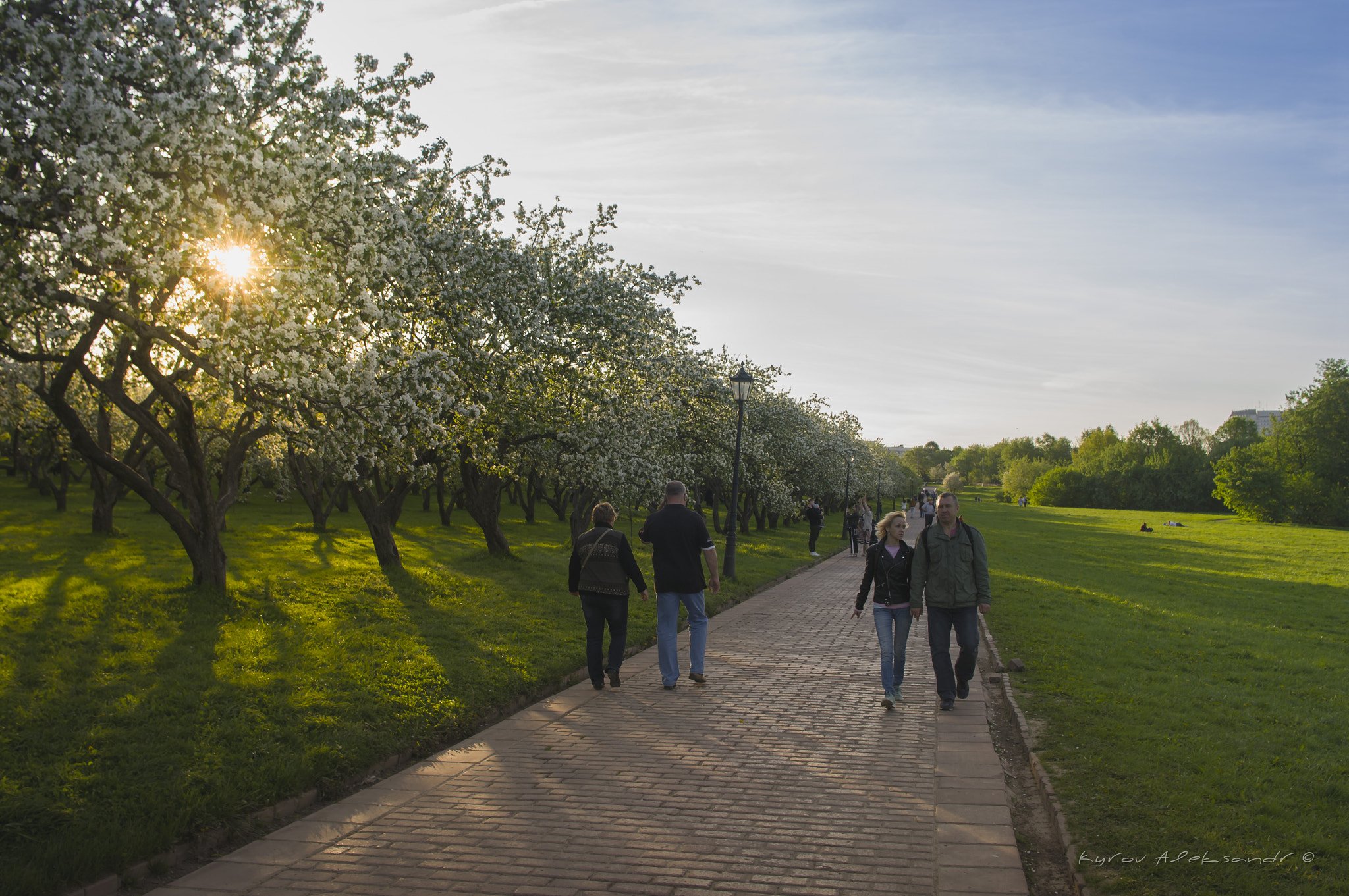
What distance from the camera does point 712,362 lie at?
103 ft

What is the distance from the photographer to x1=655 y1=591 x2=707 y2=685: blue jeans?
29.3 ft

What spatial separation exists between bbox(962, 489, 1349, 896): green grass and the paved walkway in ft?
2.15

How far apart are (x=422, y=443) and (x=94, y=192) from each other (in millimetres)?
4698

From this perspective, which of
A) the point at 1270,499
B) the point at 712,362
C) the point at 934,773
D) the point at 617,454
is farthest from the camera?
the point at 1270,499

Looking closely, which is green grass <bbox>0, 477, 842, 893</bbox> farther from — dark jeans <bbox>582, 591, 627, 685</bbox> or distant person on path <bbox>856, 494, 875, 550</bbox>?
distant person on path <bbox>856, 494, 875, 550</bbox>

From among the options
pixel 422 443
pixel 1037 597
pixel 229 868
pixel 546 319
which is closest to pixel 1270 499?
pixel 1037 597

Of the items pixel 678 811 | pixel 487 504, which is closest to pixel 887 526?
pixel 678 811

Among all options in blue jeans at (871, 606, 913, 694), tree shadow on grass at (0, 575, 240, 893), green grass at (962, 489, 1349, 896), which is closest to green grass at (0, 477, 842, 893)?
tree shadow on grass at (0, 575, 240, 893)

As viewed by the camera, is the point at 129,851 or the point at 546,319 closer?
the point at 129,851

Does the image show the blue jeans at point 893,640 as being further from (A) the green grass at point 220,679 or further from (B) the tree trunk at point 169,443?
(B) the tree trunk at point 169,443

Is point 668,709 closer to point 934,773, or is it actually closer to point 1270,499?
point 934,773

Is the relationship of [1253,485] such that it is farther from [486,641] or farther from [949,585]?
[486,641]

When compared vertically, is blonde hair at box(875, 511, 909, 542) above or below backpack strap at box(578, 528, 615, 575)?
above

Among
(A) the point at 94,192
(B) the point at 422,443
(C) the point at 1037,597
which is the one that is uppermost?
(A) the point at 94,192
